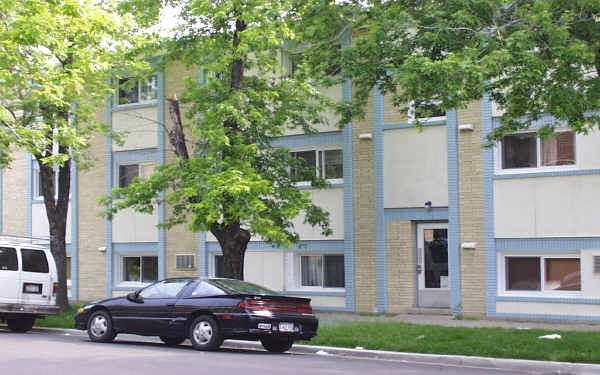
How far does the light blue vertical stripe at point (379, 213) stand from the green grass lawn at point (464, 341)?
3855mm

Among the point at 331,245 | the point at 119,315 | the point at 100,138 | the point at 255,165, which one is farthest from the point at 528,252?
the point at 100,138

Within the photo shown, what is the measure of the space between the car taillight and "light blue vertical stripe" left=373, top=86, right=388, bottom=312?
6.64 meters

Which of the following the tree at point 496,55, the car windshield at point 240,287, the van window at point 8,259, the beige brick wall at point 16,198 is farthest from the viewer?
the beige brick wall at point 16,198

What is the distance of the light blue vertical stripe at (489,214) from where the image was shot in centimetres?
1878

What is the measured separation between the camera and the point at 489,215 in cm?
1892

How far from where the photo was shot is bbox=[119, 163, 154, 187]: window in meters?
25.5

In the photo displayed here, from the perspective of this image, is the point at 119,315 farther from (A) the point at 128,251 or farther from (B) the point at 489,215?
(A) the point at 128,251

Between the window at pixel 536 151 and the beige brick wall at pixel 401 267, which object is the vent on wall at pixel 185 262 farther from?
the window at pixel 536 151

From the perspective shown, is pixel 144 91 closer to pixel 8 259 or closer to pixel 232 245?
pixel 232 245

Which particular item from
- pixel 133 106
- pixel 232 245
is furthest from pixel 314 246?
pixel 133 106

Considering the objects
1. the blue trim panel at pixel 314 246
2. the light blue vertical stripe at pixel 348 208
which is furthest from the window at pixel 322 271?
the light blue vertical stripe at pixel 348 208

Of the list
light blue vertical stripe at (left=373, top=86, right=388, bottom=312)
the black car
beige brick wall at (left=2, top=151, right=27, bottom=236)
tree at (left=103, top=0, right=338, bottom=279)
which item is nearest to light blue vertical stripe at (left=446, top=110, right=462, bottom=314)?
light blue vertical stripe at (left=373, top=86, right=388, bottom=312)

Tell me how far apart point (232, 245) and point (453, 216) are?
214 inches

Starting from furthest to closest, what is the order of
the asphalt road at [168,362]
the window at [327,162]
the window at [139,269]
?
the window at [139,269]
the window at [327,162]
the asphalt road at [168,362]
